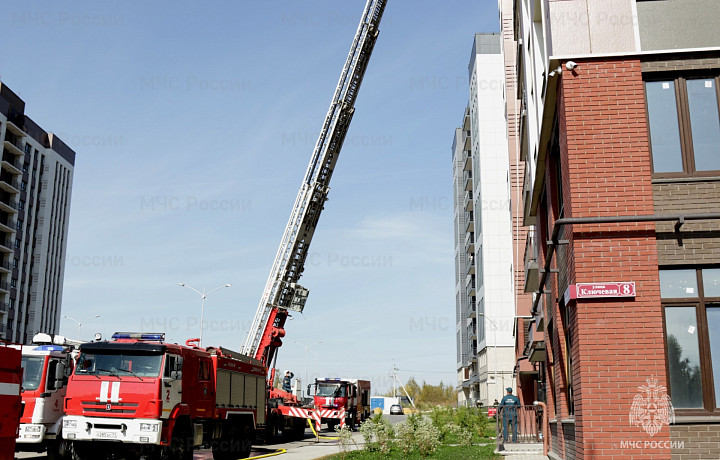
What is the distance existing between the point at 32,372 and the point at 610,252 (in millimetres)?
13272

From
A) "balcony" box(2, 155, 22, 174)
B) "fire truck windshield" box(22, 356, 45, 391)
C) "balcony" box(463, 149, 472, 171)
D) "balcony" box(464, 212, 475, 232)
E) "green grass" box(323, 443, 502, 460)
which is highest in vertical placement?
"balcony" box(463, 149, 472, 171)

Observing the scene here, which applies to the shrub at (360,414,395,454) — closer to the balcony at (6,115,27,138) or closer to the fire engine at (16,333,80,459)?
the fire engine at (16,333,80,459)

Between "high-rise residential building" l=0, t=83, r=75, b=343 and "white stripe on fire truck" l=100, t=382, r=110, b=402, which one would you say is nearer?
"white stripe on fire truck" l=100, t=382, r=110, b=402

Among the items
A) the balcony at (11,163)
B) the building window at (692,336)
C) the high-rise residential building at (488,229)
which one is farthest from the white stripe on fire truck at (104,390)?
the balcony at (11,163)

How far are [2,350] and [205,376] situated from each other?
310 inches

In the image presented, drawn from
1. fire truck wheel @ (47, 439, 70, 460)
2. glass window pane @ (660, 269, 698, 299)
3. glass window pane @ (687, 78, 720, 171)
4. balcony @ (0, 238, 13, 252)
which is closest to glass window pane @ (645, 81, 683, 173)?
glass window pane @ (687, 78, 720, 171)

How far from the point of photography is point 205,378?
1841 centimetres

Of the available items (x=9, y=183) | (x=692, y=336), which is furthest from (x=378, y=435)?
(x=9, y=183)

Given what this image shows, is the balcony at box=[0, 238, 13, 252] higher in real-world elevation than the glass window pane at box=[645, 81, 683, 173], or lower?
higher

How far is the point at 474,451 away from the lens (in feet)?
67.5

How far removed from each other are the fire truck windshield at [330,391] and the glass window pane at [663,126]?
94.7 feet

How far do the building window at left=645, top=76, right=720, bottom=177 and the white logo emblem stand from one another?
316 centimetres

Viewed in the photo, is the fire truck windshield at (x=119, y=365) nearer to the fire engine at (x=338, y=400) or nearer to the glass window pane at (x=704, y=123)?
the glass window pane at (x=704, y=123)

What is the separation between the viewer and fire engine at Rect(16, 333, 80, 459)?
16.1 m
